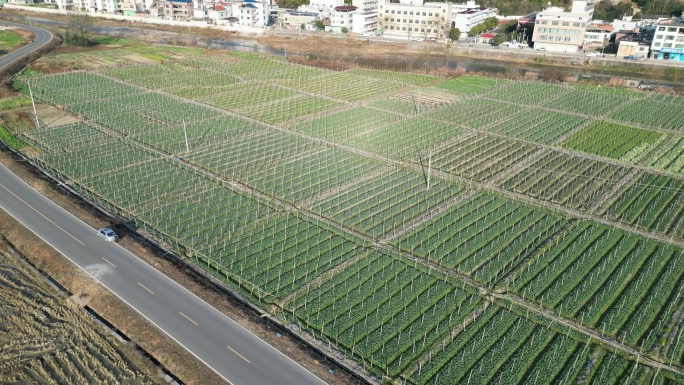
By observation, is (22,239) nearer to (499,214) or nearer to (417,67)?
(499,214)

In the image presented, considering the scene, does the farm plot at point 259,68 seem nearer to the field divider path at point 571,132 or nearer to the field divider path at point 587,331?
the field divider path at point 571,132

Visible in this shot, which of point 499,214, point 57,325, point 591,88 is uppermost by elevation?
point 591,88

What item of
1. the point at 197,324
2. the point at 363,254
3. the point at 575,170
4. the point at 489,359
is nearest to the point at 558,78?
the point at 575,170

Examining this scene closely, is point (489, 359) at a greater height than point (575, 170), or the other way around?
point (575, 170)

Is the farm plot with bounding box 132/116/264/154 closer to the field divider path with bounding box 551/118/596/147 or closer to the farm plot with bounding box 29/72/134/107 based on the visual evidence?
the farm plot with bounding box 29/72/134/107

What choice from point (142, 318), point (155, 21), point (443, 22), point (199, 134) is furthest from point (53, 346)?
point (155, 21)

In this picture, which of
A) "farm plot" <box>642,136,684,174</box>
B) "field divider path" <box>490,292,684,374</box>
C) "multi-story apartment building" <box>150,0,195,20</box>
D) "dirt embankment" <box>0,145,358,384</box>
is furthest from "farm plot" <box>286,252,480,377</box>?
"multi-story apartment building" <box>150,0,195,20</box>
